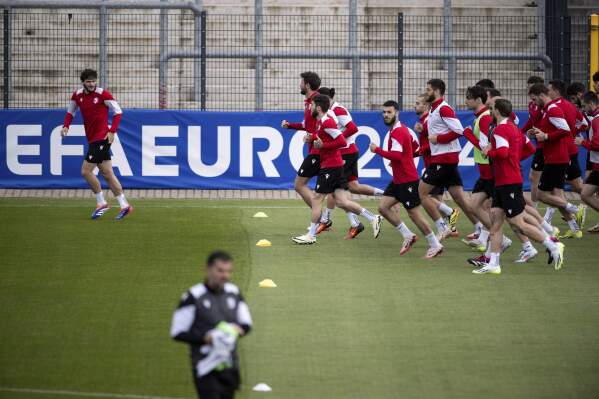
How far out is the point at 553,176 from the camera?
15.8 m

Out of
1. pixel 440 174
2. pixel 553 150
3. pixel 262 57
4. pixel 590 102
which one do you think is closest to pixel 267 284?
pixel 440 174

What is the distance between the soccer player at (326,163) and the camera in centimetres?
1470

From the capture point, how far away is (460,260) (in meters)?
14.3

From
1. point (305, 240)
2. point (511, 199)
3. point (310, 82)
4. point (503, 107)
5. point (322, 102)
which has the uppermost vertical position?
point (310, 82)

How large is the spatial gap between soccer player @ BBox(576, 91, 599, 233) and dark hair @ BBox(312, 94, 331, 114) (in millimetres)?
3815

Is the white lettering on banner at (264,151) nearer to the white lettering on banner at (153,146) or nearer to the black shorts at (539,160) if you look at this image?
the white lettering on banner at (153,146)

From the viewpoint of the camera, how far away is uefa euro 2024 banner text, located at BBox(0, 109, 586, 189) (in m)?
20.5

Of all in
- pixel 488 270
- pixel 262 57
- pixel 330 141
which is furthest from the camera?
pixel 262 57

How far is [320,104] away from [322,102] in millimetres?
42

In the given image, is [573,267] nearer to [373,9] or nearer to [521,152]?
[521,152]

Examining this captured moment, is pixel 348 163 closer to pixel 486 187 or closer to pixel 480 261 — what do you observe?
pixel 486 187

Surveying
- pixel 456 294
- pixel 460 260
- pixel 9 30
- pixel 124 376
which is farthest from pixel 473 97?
pixel 9 30

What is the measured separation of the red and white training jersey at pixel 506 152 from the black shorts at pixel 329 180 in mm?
2507

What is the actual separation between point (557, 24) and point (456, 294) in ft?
38.8
